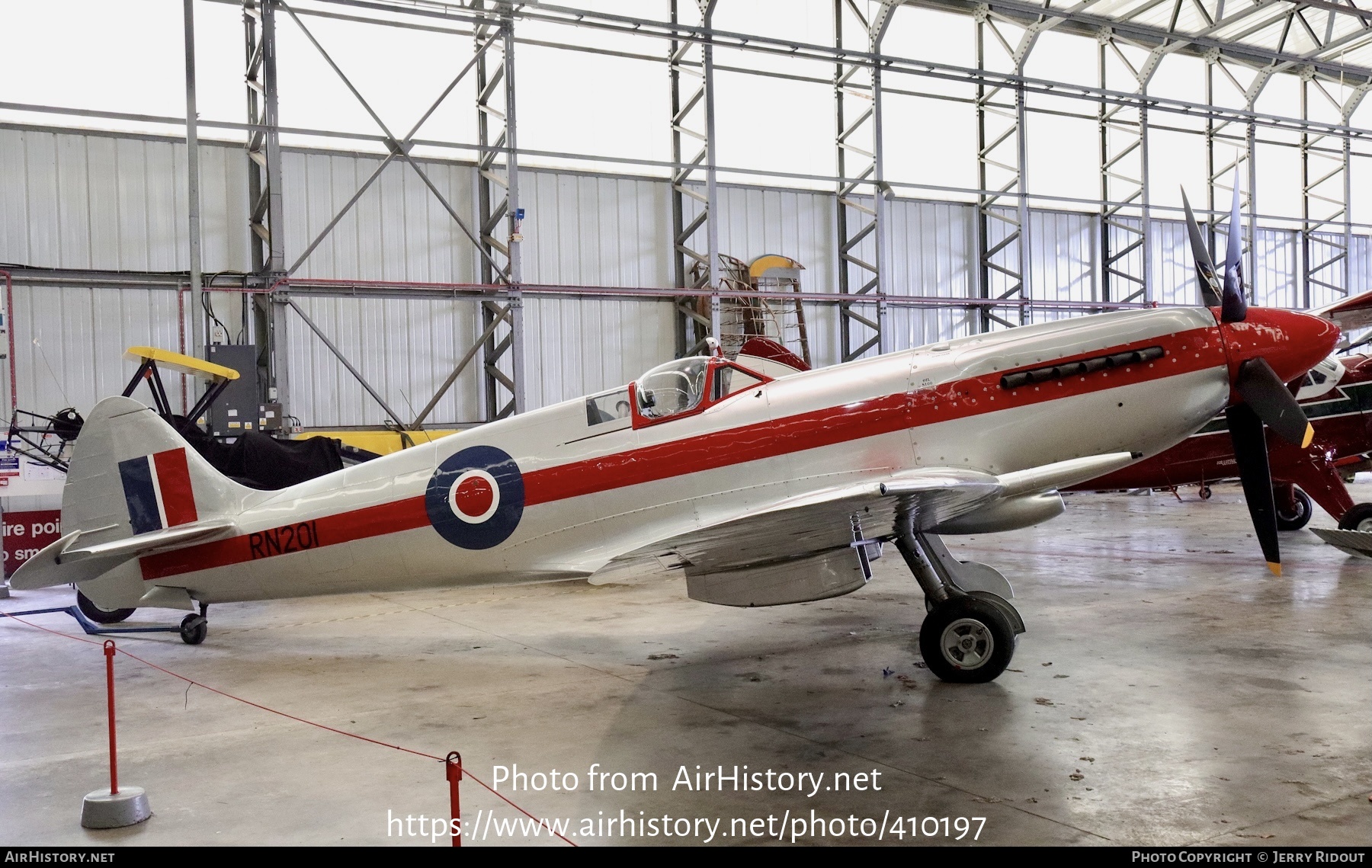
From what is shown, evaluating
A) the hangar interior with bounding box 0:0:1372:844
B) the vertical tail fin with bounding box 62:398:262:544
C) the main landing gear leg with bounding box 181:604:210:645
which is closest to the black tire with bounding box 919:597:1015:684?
the hangar interior with bounding box 0:0:1372:844

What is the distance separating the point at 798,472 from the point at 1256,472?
3.05 metres

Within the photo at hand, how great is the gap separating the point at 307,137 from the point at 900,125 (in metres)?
12.0

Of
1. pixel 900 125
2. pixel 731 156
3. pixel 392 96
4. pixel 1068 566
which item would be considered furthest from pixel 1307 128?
pixel 392 96

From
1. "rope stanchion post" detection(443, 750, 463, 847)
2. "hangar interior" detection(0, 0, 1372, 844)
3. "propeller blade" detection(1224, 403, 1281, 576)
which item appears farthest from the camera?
"propeller blade" detection(1224, 403, 1281, 576)

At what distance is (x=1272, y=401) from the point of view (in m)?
6.05

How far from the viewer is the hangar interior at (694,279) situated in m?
5.05

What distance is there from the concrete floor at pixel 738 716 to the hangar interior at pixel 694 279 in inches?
1.7

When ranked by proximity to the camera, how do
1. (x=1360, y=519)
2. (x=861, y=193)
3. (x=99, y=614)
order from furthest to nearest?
(x=861, y=193) → (x=1360, y=519) → (x=99, y=614)

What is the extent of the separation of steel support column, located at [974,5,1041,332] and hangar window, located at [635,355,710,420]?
1698 centimetres

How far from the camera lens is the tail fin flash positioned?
739 centimetres

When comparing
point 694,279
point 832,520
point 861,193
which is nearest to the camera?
point 832,520

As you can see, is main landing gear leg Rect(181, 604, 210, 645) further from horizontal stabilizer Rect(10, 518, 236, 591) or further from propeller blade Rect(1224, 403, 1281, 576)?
propeller blade Rect(1224, 403, 1281, 576)

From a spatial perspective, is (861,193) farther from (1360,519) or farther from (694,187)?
(1360,519)

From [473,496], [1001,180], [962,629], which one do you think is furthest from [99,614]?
[1001,180]
